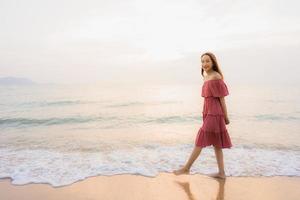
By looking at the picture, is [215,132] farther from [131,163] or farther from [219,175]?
[131,163]

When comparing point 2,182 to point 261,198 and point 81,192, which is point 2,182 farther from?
point 261,198

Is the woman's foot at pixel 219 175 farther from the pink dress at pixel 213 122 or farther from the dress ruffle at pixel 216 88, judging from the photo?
the dress ruffle at pixel 216 88

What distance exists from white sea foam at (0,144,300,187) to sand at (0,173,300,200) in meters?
0.26

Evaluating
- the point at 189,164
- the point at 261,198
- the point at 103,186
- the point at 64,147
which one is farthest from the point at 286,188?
the point at 64,147

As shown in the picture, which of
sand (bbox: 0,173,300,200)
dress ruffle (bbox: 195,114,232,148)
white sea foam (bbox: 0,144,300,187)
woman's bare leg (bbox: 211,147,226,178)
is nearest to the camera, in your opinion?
sand (bbox: 0,173,300,200)

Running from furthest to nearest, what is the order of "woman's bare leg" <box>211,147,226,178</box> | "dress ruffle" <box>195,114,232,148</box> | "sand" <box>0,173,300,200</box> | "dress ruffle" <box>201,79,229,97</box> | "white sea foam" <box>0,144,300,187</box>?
"white sea foam" <box>0,144,300,187</box> < "woman's bare leg" <box>211,147,226,178</box> < "dress ruffle" <box>195,114,232,148</box> < "dress ruffle" <box>201,79,229,97</box> < "sand" <box>0,173,300,200</box>

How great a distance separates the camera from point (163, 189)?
4473 mm

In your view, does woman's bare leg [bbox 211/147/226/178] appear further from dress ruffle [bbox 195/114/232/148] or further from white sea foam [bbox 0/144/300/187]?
white sea foam [bbox 0/144/300/187]

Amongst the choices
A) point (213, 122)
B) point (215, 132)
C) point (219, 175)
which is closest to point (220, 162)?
point (219, 175)

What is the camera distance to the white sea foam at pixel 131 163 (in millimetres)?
5285

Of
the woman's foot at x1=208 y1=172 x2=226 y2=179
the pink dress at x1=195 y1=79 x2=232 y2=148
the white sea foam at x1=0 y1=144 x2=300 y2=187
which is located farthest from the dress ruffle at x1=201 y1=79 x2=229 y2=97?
the white sea foam at x1=0 y1=144 x2=300 y2=187

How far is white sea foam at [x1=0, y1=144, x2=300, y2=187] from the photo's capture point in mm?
5285

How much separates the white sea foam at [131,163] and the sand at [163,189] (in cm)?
26

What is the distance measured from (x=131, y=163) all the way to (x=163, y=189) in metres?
1.64
